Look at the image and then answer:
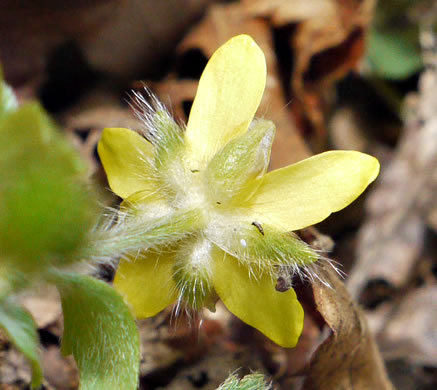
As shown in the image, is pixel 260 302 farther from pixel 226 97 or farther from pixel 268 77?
pixel 268 77

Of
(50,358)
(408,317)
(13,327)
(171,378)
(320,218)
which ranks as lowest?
(408,317)

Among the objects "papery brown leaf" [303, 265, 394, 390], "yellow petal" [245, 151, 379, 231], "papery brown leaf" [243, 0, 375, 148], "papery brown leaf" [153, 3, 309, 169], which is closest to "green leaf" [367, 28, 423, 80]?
"papery brown leaf" [243, 0, 375, 148]

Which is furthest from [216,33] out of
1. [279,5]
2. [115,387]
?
[115,387]

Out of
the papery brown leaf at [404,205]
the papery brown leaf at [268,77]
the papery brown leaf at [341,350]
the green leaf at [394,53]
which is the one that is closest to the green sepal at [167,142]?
the papery brown leaf at [341,350]

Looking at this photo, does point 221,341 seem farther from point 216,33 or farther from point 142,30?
point 142,30

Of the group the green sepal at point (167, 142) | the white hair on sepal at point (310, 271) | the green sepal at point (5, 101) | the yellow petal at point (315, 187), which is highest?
the green sepal at point (5, 101)

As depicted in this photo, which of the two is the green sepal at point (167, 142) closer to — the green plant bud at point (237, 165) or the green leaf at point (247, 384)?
the green plant bud at point (237, 165)

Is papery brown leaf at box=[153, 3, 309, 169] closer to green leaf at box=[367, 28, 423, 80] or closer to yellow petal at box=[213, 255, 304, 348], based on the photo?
green leaf at box=[367, 28, 423, 80]
